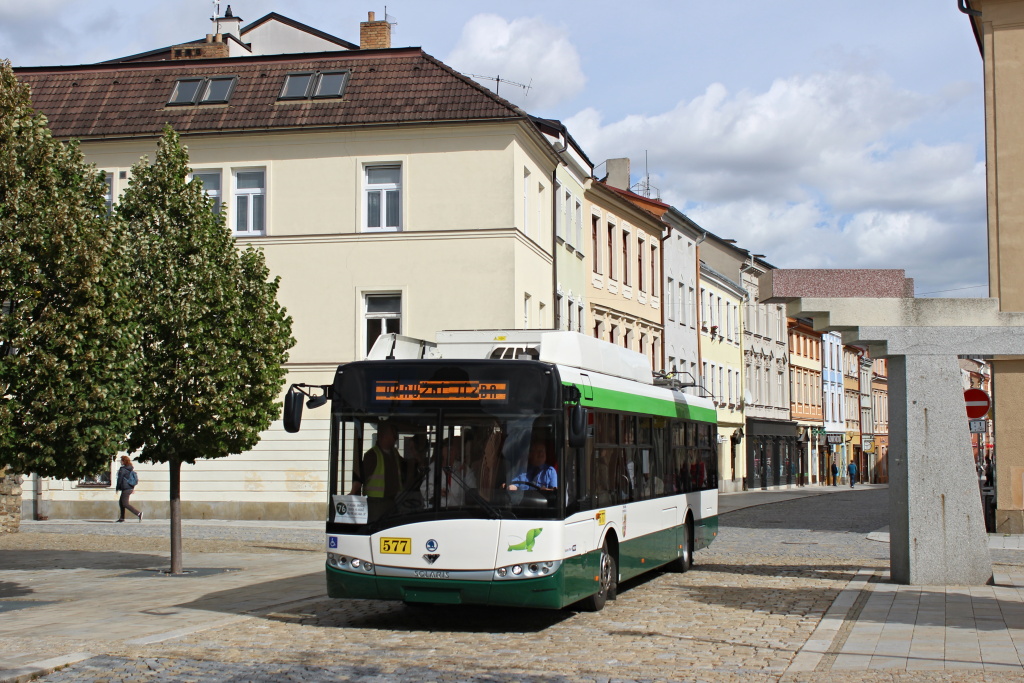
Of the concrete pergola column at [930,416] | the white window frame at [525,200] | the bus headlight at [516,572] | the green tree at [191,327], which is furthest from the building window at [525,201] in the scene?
the bus headlight at [516,572]

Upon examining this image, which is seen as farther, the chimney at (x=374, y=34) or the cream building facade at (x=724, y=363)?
the cream building facade at (x=724, y=363)

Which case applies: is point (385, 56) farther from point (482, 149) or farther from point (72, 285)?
point (72, 285)

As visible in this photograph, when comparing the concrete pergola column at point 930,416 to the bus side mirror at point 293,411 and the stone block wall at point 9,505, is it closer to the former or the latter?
the bus side mirror at point 293,411

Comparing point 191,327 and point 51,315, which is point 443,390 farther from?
point 191,327

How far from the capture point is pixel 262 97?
108 ft

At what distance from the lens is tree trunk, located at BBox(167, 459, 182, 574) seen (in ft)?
58.1

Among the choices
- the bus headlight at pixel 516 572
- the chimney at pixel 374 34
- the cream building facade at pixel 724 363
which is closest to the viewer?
the bus headlight at pixel 516 572

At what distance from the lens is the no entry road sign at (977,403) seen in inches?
862

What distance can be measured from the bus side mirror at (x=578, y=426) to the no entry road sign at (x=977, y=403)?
1230cm

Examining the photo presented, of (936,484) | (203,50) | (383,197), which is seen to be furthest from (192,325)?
(203,50)

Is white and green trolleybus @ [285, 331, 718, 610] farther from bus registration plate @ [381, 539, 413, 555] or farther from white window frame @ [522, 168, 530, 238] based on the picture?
white window frame @ [522, 168, 530, 238]

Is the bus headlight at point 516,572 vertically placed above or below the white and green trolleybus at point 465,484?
below

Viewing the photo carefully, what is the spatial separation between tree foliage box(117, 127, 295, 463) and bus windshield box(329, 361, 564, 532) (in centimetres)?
526

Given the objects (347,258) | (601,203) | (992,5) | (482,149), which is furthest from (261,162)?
(992,5)
